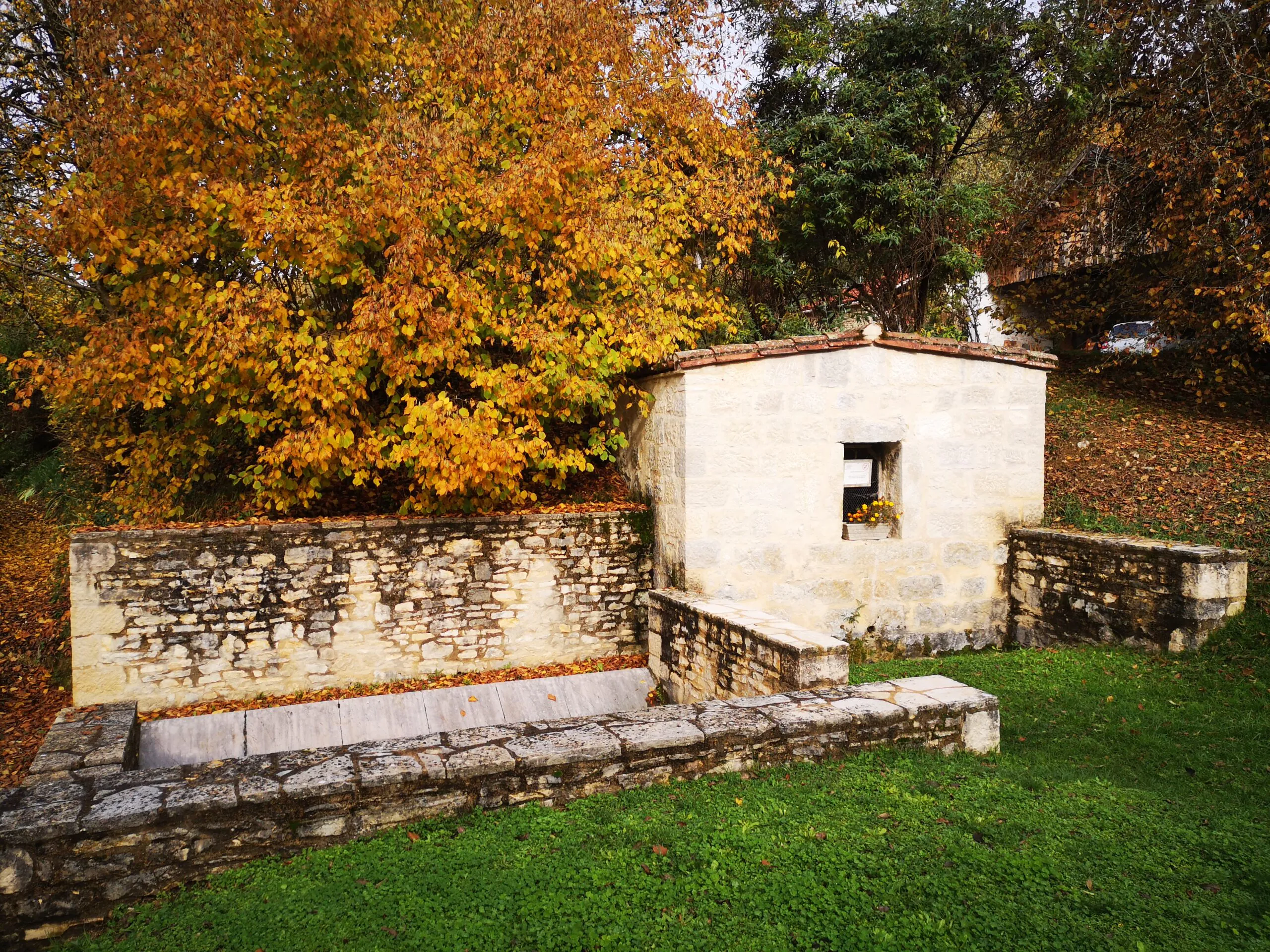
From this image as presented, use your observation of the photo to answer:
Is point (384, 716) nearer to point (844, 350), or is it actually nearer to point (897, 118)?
point (844, 350)

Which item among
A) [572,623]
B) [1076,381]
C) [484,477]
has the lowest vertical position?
[572,623]

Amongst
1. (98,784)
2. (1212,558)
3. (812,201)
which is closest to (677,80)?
(812,201)

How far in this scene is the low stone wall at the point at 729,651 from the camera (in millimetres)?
5312


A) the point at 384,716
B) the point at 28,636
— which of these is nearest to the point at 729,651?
the point at 384,716

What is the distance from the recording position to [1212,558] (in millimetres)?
6469

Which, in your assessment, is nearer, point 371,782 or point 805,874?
point 805,874

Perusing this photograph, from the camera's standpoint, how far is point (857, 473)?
8.20m

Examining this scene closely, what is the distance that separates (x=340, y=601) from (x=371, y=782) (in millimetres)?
3803

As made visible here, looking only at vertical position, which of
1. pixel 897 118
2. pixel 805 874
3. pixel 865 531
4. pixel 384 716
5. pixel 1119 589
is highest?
pixel 897 118

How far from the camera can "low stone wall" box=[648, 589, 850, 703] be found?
5.31 meters

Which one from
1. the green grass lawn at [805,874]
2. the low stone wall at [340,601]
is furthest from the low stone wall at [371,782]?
the low stone wall at [340,601]

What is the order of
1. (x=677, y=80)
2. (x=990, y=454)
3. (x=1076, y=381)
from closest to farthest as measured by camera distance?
1. (x=990, y=454)
2. (x=677, y=80)
3. (x=1076, y=381)

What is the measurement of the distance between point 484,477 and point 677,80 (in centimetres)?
634

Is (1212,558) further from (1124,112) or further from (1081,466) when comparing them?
(1124,112)
